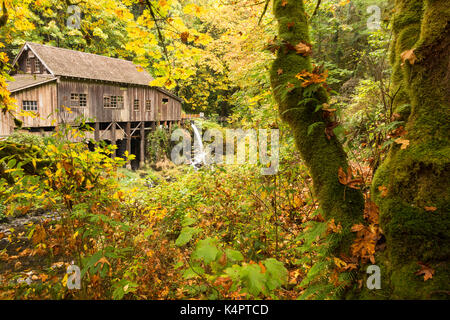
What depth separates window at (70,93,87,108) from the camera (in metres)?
18.0

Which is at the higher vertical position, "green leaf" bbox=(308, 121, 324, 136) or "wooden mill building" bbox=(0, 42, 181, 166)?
"wooden mill building" bbox=(0, 42, 181, 166)

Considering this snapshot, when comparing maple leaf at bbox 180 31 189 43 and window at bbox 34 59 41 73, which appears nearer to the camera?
maple leaf at bbox 180 31 189 43

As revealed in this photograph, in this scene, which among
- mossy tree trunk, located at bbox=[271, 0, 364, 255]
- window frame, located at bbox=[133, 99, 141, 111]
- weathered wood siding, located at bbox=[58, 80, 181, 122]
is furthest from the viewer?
window frame, located at bbox=[133, 99, 141, 111]

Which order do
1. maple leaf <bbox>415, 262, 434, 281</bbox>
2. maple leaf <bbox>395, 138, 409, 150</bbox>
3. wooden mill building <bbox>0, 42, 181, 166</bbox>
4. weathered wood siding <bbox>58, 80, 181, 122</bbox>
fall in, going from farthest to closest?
weathered wood siding <bbox>58, 80, 181, 122</bbox> < wooden mill building <bbox>0, 42, 181, 166</bbox> < maple leaf <bbox>395, 138, 409, 150</bbox> < maple leaf <bbox>415, 262, 434, 281</bbox>

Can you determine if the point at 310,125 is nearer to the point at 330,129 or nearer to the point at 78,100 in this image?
the point at 330,129

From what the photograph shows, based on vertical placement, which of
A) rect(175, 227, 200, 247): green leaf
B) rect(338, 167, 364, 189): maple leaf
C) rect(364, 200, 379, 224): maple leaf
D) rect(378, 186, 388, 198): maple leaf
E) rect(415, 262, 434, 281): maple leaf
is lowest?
rect(415, 262, 434, 281): maple leaf

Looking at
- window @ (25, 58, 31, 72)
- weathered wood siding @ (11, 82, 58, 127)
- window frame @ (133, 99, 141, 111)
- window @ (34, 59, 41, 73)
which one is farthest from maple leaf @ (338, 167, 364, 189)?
window @ (25, 58, 31, 72)

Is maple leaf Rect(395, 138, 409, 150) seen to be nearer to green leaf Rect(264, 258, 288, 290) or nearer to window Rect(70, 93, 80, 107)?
green leaf Rect(264, 258, 288, 290)

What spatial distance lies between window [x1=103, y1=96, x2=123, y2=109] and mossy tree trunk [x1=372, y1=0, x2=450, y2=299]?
2170 cm

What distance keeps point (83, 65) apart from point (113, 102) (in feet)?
11.2

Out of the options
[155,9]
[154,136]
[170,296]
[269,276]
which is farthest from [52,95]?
[269,276]

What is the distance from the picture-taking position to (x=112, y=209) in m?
3.37

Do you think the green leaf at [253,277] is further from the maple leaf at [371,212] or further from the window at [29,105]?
the window at [29,105]
